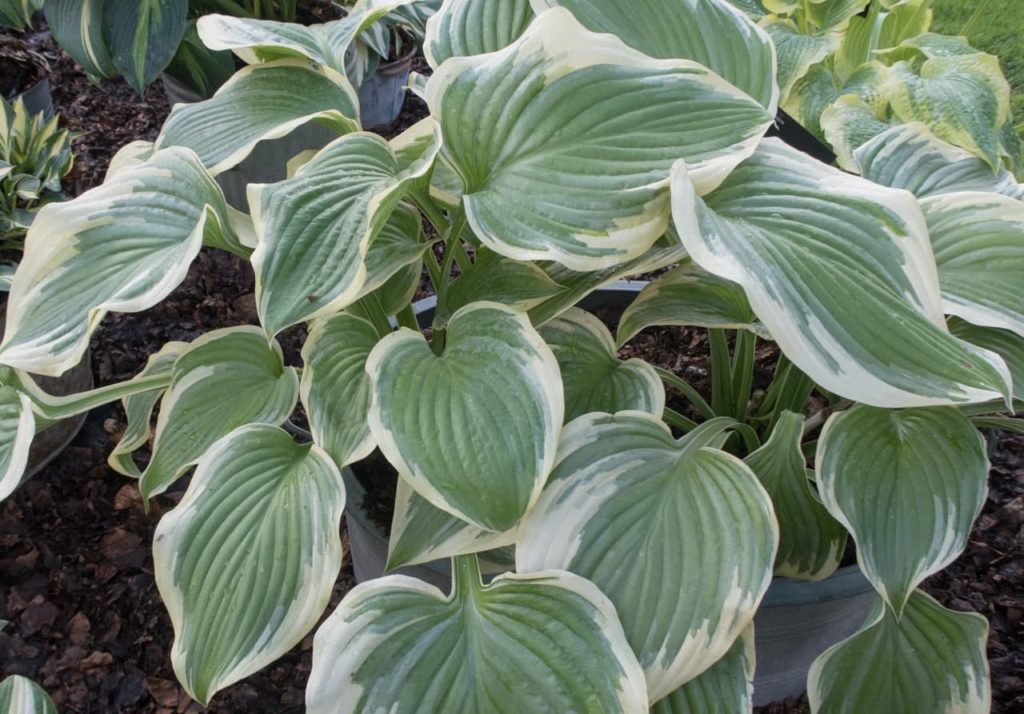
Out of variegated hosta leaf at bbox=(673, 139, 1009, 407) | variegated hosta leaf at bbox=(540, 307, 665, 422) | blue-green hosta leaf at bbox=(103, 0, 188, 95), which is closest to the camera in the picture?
variegated hosta leaf at bbox=(673, 139, 1009, 407)

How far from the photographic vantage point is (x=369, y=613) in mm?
638

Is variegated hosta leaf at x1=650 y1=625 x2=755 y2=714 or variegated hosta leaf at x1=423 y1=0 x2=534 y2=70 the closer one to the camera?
variegated hosta leaf at x1=650 y1=625 x2=755 y2=714

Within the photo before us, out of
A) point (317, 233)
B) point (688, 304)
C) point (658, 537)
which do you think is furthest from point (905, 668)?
point (317, 233)

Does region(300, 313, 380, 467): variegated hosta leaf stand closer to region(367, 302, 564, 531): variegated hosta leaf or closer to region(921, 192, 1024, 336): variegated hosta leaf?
region(367, 302, 564, 531): variegated hosta leaf

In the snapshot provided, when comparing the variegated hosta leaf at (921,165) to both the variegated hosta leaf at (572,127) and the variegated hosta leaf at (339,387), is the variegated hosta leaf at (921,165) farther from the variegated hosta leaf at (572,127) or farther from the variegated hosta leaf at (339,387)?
the variegated hosta leaf at (339,387)

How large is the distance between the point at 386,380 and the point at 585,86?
10.9 inches

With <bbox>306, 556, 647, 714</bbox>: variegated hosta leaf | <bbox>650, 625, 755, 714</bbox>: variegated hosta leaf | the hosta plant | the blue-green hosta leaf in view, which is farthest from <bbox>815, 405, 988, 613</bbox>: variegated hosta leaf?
the blue-green hosta leaf

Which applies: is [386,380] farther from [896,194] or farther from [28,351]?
[896,194]

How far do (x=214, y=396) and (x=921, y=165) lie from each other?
73cm

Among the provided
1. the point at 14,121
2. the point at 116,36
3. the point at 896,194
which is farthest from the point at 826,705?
the point at 116,36

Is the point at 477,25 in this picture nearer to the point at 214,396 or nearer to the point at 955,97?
the point at 214,396

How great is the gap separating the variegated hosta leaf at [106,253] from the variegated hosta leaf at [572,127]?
8.8 inches

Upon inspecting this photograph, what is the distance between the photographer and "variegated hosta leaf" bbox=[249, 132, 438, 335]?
0.64 metres

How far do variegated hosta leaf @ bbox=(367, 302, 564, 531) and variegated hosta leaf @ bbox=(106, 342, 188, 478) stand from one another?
341 mm
